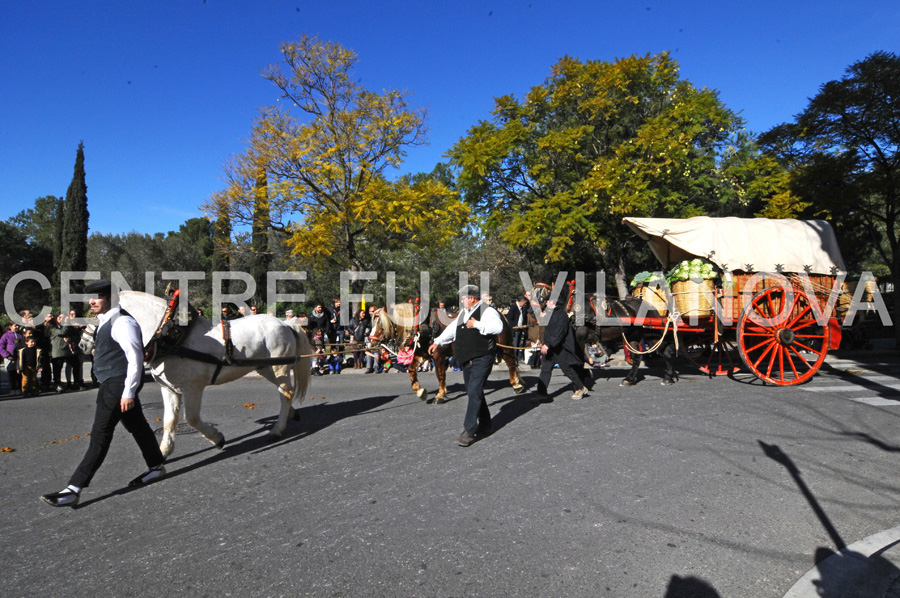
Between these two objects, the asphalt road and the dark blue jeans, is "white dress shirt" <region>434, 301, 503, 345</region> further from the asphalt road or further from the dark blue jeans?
the asphalt road

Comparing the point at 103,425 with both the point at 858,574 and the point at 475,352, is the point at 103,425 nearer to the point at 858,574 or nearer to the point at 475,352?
the point at 475,352

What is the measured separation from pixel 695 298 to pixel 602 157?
10.7 meters

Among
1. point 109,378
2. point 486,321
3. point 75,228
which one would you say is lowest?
point 109,378

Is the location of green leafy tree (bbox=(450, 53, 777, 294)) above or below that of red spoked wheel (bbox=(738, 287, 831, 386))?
above

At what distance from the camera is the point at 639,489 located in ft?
16.1

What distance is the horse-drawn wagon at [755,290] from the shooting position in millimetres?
9719

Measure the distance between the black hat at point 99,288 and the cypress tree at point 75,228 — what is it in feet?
97.4

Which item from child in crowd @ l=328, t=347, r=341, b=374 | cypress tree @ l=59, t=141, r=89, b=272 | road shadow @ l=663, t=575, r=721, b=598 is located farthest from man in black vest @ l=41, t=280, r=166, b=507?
cypress tree @ l=59, t=141, r=89, b=272

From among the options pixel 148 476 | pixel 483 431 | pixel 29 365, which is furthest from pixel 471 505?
pixel 29 365

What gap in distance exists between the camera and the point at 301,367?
7.61 metres

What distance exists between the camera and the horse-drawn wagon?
31.9 feet

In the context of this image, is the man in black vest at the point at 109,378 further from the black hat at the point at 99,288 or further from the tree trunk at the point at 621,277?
the tree trunk at the point at 621,277

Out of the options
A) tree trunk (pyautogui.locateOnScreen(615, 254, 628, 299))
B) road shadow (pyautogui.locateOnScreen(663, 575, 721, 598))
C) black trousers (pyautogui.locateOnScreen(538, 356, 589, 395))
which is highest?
tree trunk (pyautogui.locateOnScreen(615, 254, 628, 299))

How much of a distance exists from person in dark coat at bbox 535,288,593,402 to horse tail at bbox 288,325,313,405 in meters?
3.49
